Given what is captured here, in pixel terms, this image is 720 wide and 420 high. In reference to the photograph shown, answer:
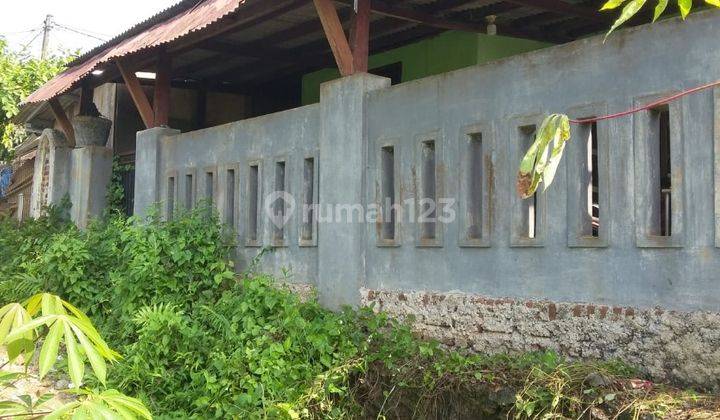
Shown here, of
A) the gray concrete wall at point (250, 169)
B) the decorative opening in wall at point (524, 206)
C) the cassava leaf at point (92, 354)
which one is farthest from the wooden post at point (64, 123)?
the cassava leaf at point (92, 354)

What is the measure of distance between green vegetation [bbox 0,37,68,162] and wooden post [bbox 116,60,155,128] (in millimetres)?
6682

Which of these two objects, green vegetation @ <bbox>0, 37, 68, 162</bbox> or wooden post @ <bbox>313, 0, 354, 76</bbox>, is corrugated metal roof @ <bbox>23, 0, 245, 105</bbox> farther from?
green vegetation @ <bbox>0, 37, 68, 162</bbox>

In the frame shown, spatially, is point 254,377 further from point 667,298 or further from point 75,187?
point 75,187

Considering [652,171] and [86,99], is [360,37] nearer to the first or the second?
[652,171]

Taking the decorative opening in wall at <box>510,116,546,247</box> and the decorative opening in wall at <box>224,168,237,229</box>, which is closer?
the decorative opening in wall at <box>510,116,546,247</box>

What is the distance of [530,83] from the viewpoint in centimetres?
534

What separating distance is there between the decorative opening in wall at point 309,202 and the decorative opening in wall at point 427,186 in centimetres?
145

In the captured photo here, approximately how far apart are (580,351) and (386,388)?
1.59m

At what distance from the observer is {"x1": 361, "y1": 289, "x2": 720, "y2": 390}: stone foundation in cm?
430

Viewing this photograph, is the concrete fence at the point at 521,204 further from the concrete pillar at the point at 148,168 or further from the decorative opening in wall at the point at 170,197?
the concrete pillar at the point at 148,168

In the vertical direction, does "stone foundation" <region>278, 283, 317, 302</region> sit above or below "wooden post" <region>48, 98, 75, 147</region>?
below

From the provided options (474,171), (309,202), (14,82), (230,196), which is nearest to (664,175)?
(474,171)

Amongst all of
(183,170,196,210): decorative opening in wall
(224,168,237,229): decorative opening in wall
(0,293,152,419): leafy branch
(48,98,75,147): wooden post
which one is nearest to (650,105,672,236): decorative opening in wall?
(0,293,152,419): leafy branch

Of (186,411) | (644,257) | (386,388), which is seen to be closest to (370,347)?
(386,388)
